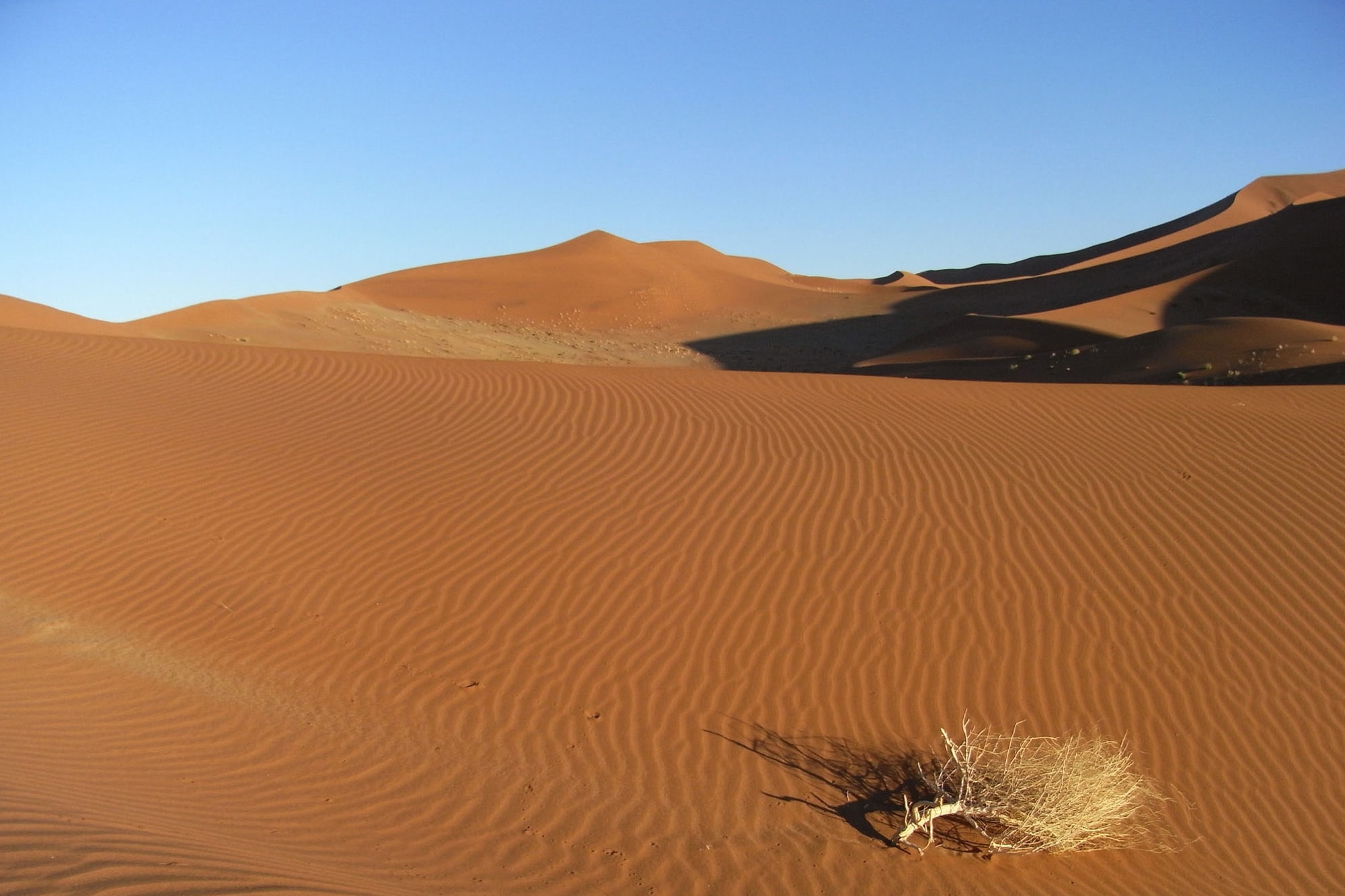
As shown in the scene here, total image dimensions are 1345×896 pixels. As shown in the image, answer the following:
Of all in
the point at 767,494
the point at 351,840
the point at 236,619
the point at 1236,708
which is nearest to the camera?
the point at 351,840

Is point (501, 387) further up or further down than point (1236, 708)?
further up

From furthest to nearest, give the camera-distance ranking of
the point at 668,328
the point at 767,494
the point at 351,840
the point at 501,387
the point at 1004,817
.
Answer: the point at 668,328 → the point at 501,387 → the point at 767,494 → the point at 1004,817 → the point at 351,840

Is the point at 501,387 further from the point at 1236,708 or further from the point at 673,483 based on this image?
the point at 1236,708

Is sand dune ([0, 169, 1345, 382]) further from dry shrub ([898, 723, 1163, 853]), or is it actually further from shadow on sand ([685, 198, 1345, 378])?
dry shrub ([898, 723, 1163, 853])

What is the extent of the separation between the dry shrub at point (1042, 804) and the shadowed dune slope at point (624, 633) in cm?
18

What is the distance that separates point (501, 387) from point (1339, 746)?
1087 cm

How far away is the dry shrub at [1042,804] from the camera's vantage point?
561cm

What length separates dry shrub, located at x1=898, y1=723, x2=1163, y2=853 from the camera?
5605 mm

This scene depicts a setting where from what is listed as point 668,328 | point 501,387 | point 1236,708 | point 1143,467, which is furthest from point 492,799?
point 668,328

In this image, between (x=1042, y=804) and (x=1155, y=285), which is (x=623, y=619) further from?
(x=1155, y=285)

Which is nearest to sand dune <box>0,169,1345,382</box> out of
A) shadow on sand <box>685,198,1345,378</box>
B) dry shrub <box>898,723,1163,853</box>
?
shadow on sand <box>685,198,1345,378</box>

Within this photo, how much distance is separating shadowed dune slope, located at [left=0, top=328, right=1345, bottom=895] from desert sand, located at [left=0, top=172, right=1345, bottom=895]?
0.03 m

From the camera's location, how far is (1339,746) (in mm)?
6973

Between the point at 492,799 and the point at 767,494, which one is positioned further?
the point at 767,494
